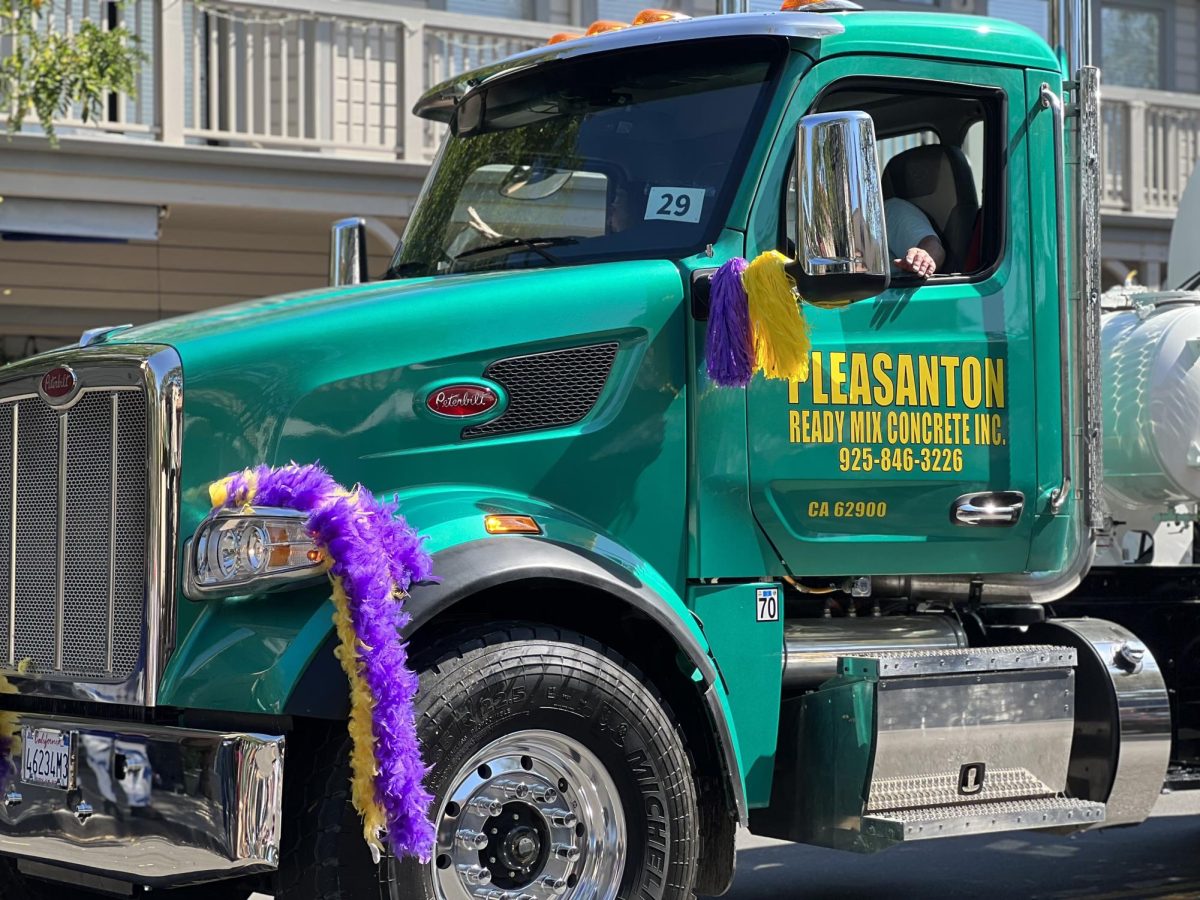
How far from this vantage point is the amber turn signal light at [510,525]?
4523 mm

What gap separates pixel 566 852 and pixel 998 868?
3442 mm

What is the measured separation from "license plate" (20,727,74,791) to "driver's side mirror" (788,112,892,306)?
229 cm

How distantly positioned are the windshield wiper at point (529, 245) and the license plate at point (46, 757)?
192 cm

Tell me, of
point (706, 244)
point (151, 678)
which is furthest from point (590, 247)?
point (151, 678)

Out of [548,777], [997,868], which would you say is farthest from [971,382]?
[997,868]

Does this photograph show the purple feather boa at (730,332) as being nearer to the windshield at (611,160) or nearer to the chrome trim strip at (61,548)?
the windshield at (611,160)

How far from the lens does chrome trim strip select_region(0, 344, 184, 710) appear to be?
171 inches

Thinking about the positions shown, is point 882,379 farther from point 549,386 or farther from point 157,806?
point 157,806

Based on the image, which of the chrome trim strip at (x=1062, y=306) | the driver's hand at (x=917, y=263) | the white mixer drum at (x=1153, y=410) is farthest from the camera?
the white mixer drum at (x=1153, y=410)

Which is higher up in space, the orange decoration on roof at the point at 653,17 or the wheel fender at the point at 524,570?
the orange decoration on roof at the point at 653,17

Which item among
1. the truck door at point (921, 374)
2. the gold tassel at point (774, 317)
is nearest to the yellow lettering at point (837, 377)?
the truck door at point (921, 374)

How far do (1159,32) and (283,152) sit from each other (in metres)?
11.1

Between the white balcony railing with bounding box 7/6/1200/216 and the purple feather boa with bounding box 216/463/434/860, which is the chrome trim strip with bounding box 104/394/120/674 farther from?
the white balcony railing with bounding box 7/6/1200/216

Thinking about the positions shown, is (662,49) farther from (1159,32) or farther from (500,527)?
(1159,32)
